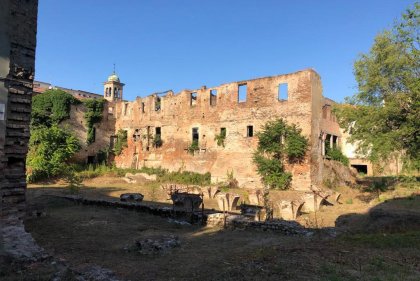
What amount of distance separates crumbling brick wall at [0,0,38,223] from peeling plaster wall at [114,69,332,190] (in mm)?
17071

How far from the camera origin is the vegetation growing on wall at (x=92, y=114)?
106 ft

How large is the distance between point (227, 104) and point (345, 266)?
816 inches

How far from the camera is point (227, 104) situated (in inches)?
1049

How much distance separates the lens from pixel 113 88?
50531mm

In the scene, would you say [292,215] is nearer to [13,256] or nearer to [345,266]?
[345,266]

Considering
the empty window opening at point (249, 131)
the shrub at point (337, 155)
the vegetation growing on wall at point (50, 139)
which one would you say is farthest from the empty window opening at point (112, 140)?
the shrub at point (337, 155)

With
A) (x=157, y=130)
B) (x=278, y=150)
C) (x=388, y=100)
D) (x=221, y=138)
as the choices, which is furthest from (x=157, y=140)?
(x=388, y=100)

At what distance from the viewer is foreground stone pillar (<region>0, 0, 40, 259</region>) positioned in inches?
341

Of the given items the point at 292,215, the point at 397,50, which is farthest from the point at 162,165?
the point at 397,50

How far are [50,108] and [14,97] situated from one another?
→ 74.7 feet

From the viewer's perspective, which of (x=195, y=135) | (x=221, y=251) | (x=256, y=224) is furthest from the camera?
(x=195, y=135)

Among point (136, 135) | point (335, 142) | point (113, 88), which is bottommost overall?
point (335, 142)

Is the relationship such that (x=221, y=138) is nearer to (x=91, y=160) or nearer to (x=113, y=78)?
(x=91, y=160)

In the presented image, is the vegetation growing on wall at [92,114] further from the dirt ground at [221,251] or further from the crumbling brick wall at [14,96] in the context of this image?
the crumbling brick wall at [14,96]
